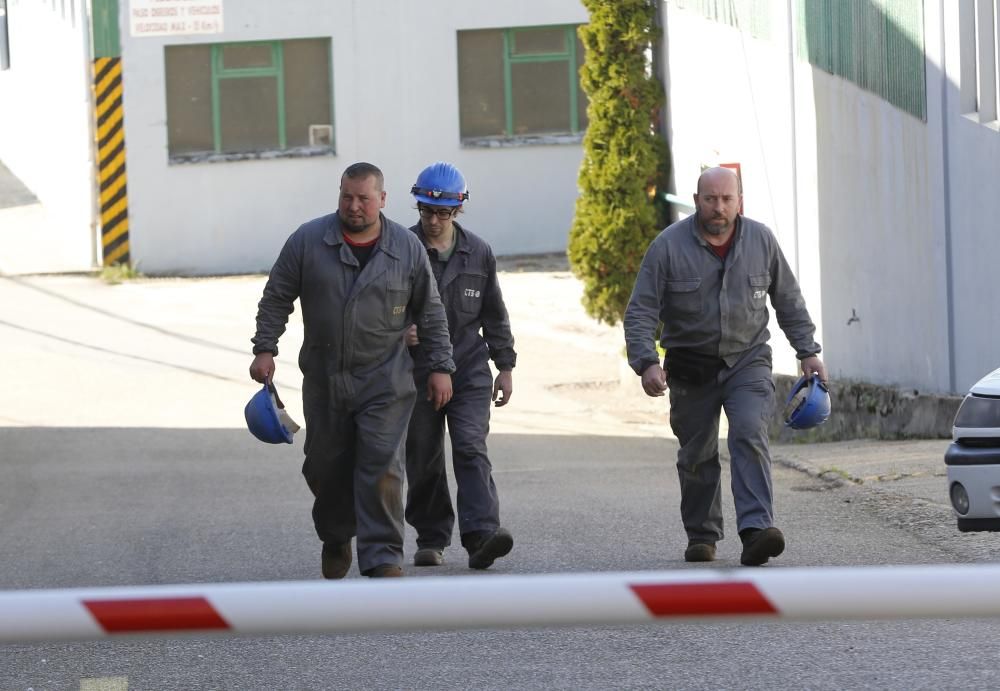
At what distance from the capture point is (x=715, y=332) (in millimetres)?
7961

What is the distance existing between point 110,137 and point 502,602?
21342 millimetres

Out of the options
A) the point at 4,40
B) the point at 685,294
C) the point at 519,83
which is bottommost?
the point at 685,294

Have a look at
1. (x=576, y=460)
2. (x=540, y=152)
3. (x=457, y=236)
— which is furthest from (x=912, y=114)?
(x=540, y=152)

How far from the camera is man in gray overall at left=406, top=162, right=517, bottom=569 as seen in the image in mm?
8250

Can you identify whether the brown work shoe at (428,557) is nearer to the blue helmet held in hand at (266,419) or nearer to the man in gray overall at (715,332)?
the blue helmet held in hand at (266,419)

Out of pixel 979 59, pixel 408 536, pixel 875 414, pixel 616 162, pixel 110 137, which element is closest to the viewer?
pixel 408 536

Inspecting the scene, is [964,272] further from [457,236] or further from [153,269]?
[153,269]

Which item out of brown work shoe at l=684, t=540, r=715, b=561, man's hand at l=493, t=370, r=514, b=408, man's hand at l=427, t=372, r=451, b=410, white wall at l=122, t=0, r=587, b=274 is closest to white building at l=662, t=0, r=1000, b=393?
brown work shoe at l=684, t=540, r=715, b=561

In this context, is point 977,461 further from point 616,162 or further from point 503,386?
point 616,162

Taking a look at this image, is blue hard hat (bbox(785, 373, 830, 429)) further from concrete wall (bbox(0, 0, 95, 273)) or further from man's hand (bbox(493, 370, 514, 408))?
concrete wall (bbox(0, 0, 95, 273))

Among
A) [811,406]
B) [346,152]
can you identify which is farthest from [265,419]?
[346,152]

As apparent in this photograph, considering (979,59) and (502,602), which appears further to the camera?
(979,59)

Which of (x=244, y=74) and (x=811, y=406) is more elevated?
(x=244, y=74)

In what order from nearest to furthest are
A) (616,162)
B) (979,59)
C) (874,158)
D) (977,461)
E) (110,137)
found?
(977,461) → (979,59) → (874,158) → (616,162) → (110,137)
